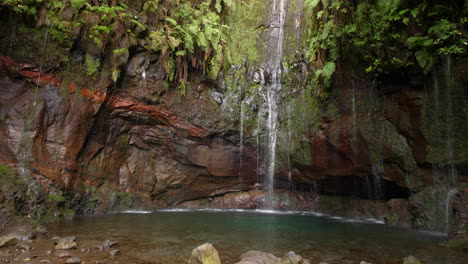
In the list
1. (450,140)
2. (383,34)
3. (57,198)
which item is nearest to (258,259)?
(57,198)

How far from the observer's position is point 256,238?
25.6 ft

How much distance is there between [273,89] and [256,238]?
7.75 metres

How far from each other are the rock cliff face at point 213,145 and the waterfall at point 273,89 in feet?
1.08

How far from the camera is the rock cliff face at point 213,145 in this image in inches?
387

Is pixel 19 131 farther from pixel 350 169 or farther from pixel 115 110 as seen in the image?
pixel 350 169

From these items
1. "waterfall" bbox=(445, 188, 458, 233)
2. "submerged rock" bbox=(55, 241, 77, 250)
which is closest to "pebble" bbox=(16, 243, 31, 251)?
"submerged rock" bbox=(55, 241, 77, 250)

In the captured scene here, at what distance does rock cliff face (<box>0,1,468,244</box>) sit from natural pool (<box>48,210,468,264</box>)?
1.42 metres

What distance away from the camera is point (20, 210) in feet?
28.3

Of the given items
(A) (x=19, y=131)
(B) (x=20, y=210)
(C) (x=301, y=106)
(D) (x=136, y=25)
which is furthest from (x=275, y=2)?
(B) (x=20, y=210)

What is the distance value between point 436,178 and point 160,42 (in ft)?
36.4

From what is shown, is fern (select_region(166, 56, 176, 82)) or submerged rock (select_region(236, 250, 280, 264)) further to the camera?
fern (select_region(166, 56, 176, 82))

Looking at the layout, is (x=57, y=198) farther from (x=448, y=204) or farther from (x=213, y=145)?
(x=448, y=204)

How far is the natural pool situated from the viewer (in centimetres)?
623

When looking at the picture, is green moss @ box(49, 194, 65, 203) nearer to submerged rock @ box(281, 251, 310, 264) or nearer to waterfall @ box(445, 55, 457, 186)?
submerged rock @ box(281, 251, 310, 264)
